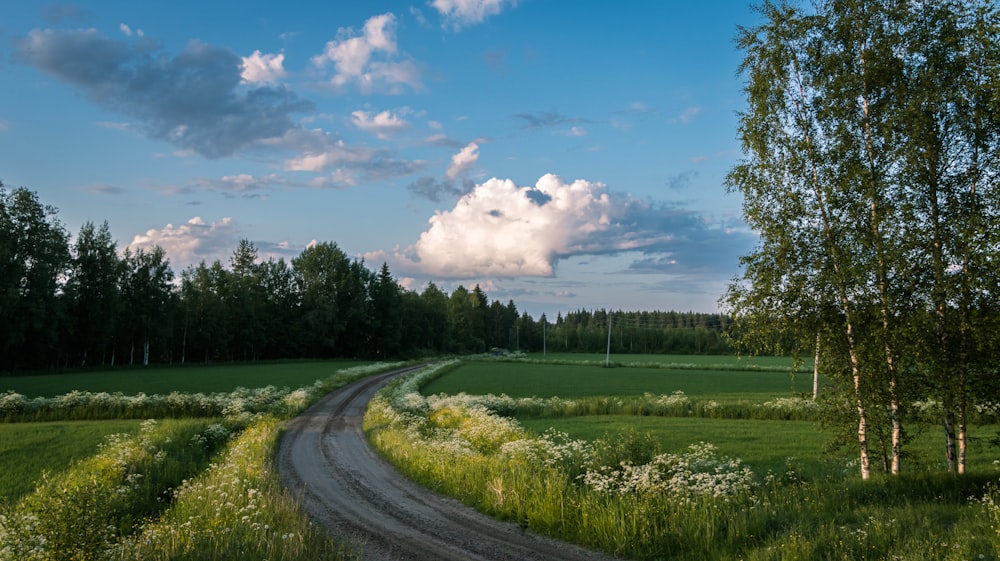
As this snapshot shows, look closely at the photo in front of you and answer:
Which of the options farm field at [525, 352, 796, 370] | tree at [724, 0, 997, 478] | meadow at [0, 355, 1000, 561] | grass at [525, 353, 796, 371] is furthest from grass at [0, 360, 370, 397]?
farm field at [525, 352, 796, 370]

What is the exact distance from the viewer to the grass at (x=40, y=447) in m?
18.9

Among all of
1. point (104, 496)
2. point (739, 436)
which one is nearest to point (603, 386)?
point (739, 436)

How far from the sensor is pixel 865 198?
44.5 feet

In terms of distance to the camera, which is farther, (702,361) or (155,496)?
(702,361)

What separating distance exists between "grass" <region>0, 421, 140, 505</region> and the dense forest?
38936 mm

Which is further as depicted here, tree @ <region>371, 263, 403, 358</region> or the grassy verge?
tree @ <region>371, 263, 403, 358</region>

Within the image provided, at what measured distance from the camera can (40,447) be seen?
24359 millimetres

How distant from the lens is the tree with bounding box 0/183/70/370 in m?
59.3

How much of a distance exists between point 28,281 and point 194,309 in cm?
2913

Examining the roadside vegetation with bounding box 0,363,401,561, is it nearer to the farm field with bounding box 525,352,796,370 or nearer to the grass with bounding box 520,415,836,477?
the grass with bounding box 520,415,836,477

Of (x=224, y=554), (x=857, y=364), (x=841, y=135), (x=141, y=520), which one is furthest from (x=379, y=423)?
(x=841, y=135)

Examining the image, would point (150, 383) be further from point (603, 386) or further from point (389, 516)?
point (389, 516)

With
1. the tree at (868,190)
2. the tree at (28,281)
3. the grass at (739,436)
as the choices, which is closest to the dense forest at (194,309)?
the tree at (28,281)

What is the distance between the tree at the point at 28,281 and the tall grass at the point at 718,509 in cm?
6592
